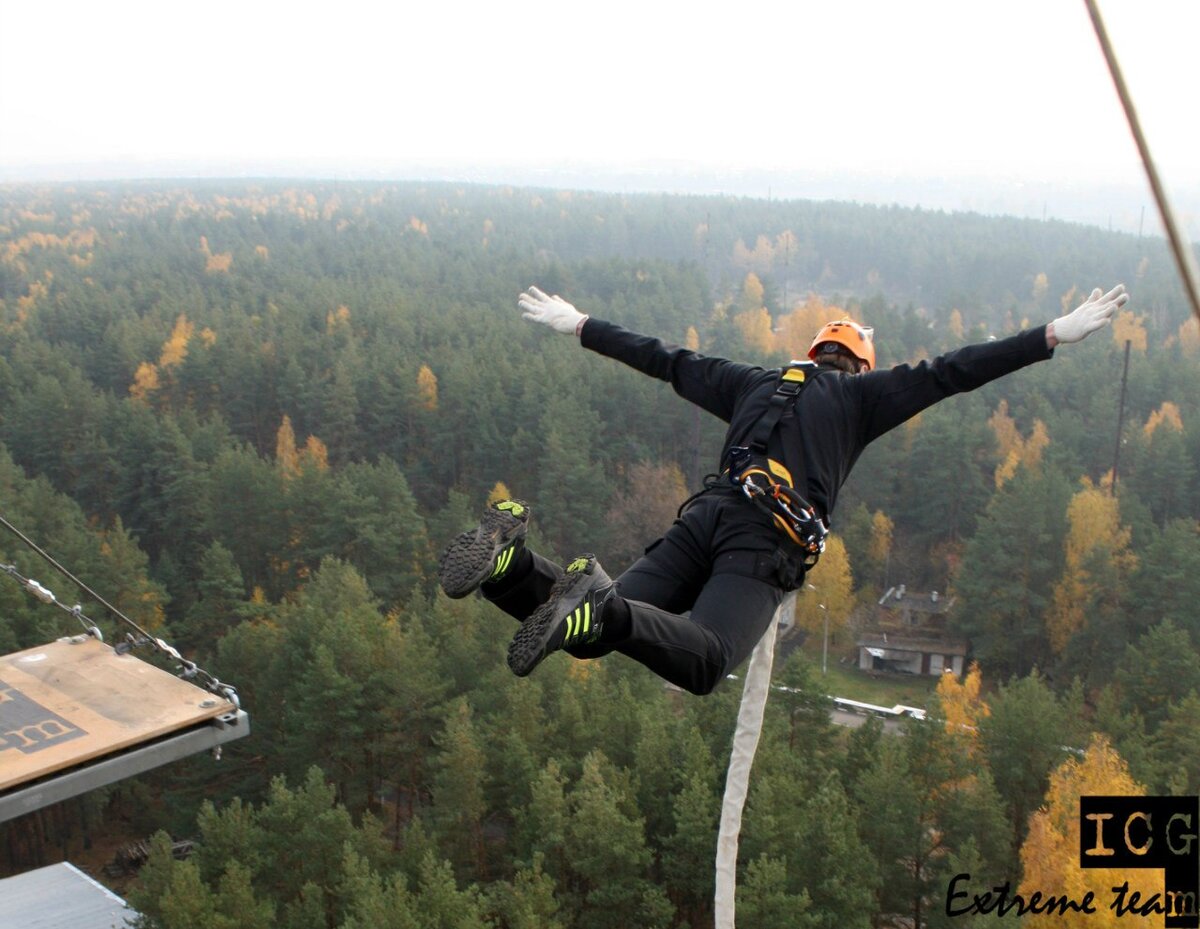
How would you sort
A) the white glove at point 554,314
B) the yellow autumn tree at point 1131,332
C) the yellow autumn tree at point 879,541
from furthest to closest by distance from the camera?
1. the yellow autumn tree at point 1131,332
2. the yellow autumn tree at point 879,541
3. the white glove at point 554,314

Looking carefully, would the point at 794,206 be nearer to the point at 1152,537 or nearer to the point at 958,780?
the point at 1152,537

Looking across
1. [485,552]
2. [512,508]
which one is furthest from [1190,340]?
[485,552]

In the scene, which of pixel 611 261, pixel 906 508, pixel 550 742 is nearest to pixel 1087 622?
pixel 906 508

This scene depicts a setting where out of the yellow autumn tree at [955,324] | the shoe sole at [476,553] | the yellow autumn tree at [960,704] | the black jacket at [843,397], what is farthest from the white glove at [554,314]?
the yellow autumn tree at [955,324]

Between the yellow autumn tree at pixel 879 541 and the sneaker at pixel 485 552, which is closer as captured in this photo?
the sneaker at pixel 485 552

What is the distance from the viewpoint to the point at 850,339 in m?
6.18

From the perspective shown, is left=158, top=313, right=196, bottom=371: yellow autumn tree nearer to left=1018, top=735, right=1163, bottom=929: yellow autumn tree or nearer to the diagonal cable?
left=1018, top=735, right=1163, bottom=929: yellow autumn tree

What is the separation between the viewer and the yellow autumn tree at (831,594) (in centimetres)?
3672

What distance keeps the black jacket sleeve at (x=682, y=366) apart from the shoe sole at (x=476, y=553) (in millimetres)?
1269

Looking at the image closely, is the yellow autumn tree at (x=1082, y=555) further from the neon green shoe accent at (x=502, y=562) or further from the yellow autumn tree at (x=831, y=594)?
the neon green shoe accent at (x=502, y=562)

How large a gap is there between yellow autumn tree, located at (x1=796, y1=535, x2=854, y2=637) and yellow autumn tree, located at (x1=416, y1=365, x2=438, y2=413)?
1751 centimetres

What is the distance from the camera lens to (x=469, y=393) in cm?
4531

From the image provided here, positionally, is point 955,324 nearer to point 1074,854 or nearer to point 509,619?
Answer: point 509,619

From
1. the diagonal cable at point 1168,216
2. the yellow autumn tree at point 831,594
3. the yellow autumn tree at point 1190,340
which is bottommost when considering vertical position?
the yellow autumn tree at point 831,594
